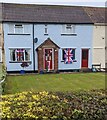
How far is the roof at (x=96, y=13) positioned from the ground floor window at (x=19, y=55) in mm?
8236

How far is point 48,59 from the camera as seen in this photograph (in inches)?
939

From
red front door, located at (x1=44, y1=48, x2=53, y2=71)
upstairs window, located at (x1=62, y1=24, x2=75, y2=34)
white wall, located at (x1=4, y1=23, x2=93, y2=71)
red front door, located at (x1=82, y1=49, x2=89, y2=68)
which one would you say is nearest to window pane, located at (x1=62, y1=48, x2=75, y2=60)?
white wall, located at (x1=4, y1=23, x2=93, y2=71)

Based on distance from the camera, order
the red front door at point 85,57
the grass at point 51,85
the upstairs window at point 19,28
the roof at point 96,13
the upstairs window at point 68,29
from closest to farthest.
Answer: the grass at point 51,85 < the upstairs window at point 19,28 < the upstairs window at point 68,29 < the red front door at point 85,57 < the roof at point 96,13

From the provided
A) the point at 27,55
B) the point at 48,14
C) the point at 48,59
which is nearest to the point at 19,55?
the point at 27,55

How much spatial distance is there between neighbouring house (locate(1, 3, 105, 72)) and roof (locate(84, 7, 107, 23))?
3.91 feet

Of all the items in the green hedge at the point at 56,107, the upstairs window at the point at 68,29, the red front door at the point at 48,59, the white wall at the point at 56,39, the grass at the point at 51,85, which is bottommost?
the grass at the point at 51,85

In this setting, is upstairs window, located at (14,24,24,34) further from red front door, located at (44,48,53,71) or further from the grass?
the grass

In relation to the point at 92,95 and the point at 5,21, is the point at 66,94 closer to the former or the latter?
the point at 92,95

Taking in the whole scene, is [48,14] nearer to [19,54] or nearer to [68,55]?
[68,55]

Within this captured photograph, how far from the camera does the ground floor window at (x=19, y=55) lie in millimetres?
23372

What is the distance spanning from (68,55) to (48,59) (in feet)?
7.27

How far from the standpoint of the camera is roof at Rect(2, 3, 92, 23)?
77.5 ft

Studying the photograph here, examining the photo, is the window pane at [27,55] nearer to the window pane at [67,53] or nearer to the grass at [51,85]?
the window pane at [67,53]

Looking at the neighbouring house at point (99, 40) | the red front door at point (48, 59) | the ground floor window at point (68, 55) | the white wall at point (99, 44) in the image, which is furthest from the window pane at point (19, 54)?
the white wall at point (99, 44)
